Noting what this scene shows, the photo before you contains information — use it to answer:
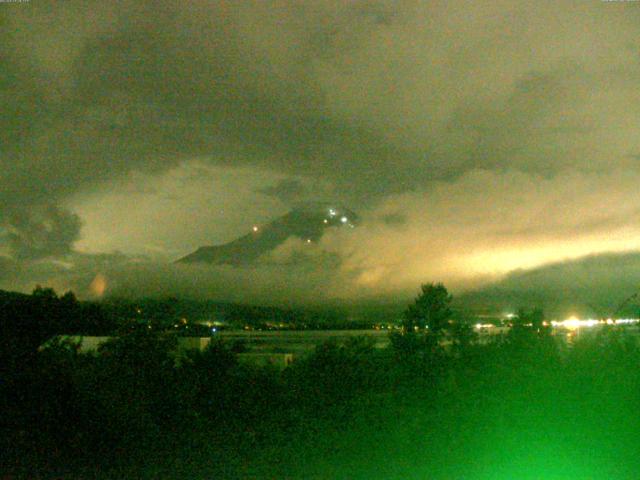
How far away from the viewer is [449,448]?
964 cm

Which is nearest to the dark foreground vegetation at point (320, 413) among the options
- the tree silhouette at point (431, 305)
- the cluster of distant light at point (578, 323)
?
the cluster of distant light at point (578, 323)

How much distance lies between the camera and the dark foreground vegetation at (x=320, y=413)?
9.09 m

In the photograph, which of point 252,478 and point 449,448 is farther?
point 449,448

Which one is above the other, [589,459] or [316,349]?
[316,349]

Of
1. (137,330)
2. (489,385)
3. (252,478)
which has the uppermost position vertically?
(137,330)

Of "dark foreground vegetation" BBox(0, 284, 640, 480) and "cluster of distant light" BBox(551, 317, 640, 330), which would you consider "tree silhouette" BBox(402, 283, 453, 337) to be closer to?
"cluster of distant light" BBox(551, 317, 640, 330)

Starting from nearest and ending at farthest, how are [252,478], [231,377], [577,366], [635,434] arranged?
[252,478]
[635,434]
[231,377]
[577,366]

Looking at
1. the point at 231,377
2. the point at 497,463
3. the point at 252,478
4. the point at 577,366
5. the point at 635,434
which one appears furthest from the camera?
the point at 577,366

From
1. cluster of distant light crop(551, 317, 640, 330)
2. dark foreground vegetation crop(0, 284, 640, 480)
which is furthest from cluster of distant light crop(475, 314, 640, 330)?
dark foreground vegetation crop(0, 284, 640, 480)

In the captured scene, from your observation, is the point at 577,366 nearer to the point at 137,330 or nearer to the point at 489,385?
the point at 489,385

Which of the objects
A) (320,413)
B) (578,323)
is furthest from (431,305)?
(320,413)

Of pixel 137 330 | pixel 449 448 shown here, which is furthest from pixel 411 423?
pixel 137 330

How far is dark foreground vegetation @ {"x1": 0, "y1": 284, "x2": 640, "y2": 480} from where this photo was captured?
29.8 feet

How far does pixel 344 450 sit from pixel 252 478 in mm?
1591
